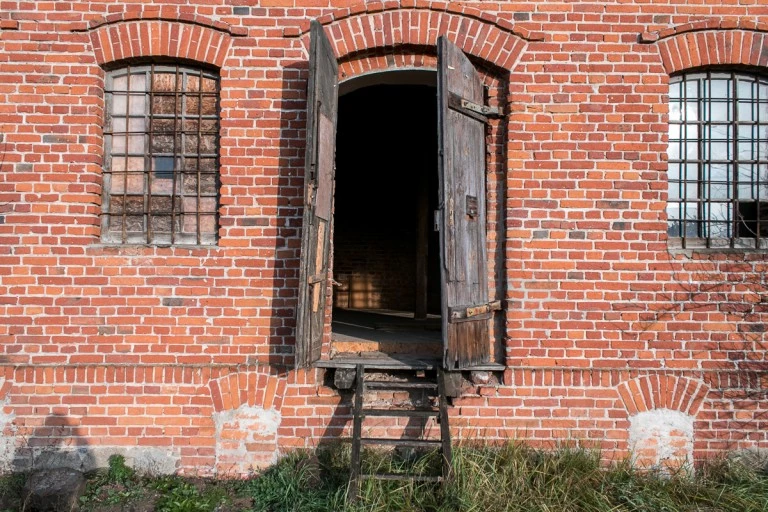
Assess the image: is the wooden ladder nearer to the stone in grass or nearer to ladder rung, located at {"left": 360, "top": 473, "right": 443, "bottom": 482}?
ladder rung, located at {"left": 360, "top": 473, "right": 443, "bottom": 482}

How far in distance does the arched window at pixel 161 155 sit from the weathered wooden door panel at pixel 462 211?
1.98 meters

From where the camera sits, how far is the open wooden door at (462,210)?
393 cm

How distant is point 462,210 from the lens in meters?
4.08

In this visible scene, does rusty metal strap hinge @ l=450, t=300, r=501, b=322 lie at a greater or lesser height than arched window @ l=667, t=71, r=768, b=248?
lesser

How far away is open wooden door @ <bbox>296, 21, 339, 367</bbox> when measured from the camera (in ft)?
12.7

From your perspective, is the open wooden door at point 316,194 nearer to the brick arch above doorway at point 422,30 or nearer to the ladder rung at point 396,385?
the brick arch above doorway at point 422,30

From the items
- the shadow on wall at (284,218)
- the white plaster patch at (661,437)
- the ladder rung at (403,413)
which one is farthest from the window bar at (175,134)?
the white plaster patch at (661,437)

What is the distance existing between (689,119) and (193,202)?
4.32 metres

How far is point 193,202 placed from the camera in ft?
15.0

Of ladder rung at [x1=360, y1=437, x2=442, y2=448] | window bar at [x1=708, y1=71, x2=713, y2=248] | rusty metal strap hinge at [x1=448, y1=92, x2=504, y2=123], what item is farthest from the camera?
window bar at [x1=708, y1=71, x2=713, y2=248]

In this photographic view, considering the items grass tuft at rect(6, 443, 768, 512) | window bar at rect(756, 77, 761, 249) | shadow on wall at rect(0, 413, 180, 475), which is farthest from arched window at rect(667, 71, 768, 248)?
shadow on wall at rect(0, 413, 180, 475)

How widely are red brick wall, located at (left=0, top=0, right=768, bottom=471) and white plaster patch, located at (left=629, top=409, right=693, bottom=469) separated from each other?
3.4 inches

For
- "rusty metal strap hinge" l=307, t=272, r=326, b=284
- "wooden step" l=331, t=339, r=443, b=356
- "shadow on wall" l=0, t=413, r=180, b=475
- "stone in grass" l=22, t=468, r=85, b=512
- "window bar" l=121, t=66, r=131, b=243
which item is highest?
"window bar" l=121, t=66, r=131, b=243

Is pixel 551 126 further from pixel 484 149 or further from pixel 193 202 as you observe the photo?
pixel 193 202
